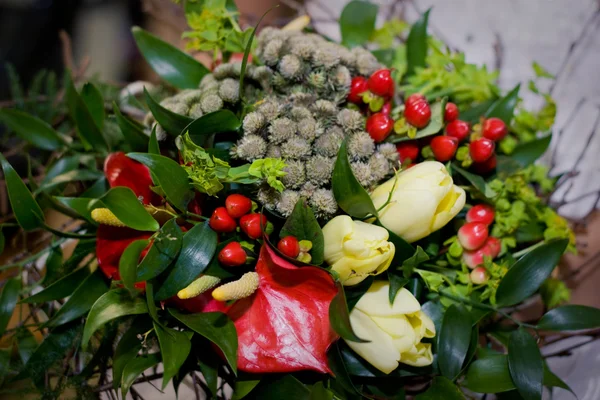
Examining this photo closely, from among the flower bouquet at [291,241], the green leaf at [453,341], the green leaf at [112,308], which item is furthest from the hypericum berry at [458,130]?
the green leaf at [112,308]

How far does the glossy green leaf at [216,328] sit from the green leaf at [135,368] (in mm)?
68

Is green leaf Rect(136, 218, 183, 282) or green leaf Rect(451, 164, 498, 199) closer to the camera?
green leaf Rect(136, 218, 183, 282)

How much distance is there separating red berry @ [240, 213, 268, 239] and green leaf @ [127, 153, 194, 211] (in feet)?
0.21

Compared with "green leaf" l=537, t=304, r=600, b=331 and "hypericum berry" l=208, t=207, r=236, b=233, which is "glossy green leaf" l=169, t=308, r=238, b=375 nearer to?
"hypericum berry" l=208, t=207, r=236, b=233

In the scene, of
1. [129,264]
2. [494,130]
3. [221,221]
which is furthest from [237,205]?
[494,130]

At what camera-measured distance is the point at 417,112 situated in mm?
627

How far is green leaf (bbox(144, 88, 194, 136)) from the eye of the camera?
21.3 inches

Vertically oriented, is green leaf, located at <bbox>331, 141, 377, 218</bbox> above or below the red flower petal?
above

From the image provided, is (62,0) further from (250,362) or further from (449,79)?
(250,362)

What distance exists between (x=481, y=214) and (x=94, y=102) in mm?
537

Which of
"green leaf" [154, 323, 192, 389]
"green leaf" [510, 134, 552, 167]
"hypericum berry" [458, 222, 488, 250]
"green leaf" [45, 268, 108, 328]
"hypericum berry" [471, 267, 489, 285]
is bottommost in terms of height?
"green leaf" [45, 268, 108, 328]

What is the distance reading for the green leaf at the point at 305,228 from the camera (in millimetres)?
516

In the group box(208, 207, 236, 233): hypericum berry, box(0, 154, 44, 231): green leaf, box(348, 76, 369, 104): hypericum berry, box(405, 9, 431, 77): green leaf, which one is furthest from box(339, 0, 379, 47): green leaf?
box(0, 154, 44, 231): green leaf

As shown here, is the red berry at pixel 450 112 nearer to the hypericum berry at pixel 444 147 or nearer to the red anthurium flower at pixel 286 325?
the hypericum berry at pixel 444 147
